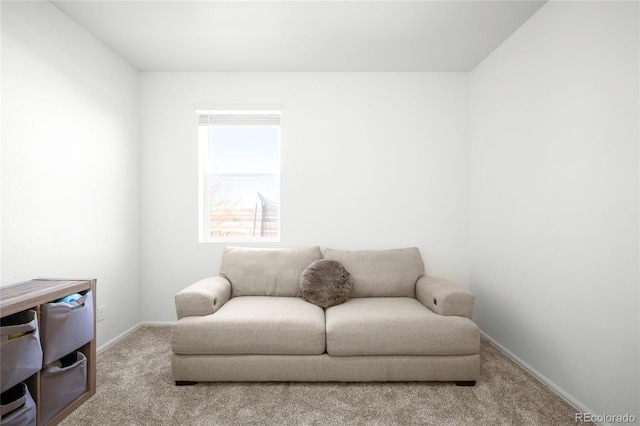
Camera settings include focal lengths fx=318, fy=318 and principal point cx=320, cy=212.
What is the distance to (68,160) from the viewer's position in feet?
7.70

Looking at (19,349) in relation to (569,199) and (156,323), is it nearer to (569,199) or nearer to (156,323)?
(156,323)

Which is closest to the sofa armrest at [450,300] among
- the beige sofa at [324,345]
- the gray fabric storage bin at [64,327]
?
the beige sofa at [324,345]

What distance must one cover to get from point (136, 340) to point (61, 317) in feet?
4.27

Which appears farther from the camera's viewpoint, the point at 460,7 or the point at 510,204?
the point at 510,204

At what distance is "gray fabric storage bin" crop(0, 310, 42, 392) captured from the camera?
1446mm

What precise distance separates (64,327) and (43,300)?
7.6 inches

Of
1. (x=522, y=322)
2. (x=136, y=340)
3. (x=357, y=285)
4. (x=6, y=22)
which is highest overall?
(x=6, y=22)

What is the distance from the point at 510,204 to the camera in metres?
2.62

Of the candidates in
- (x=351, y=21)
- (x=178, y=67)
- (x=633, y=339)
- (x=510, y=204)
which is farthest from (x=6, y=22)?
(x=633, y=339)

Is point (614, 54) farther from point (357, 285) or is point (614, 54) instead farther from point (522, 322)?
point (357, 285)

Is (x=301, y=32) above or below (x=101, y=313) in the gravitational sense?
above

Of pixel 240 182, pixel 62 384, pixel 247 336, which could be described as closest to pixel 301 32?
pixel 240 182

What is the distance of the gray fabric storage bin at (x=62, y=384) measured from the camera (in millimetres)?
1685

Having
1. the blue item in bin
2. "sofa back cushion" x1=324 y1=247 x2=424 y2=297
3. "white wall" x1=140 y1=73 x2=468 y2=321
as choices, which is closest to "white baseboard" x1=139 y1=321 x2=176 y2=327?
"white wall" x1=140 y1=73 x2=468 y2=321
